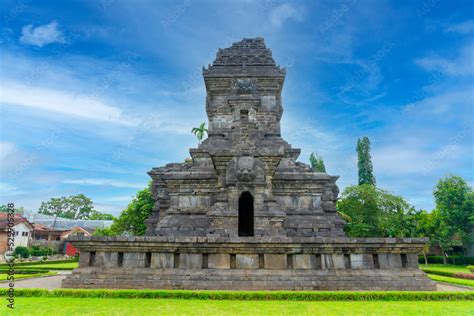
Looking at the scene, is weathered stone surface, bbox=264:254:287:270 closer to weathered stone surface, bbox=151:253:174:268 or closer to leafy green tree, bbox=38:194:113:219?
weathered stone surface, bbox=151:253:174:268

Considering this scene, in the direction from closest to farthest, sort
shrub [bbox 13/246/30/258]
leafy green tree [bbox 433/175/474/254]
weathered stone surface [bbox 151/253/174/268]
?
weathered stone surface [bbox 151/253/174/268], leafy green tree [bbox 433/175/474/254], shrub [bbox 13/246/30/258]

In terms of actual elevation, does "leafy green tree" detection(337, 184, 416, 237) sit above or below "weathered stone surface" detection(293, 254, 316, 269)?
above

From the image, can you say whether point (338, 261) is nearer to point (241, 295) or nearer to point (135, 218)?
point (241, 295)

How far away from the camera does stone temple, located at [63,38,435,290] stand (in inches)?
428

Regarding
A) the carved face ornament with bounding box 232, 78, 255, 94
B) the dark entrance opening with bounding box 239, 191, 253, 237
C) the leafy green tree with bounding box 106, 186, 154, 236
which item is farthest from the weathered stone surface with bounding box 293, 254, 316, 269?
the leafy green tree with bounding box 106, 186, 154, 236

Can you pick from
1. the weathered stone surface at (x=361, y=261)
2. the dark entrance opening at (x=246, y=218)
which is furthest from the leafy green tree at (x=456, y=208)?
the weathered stone surface at (x=361, y=261)

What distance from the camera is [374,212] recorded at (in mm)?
40562

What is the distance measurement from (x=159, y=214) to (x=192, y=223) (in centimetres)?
373

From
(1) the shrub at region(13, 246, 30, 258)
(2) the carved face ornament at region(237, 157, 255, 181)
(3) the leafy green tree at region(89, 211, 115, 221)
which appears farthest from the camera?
(3) the leafy green tree at region(89, 211, 115, 221)

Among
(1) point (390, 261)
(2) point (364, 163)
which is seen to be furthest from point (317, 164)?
(1) point (390, 261)

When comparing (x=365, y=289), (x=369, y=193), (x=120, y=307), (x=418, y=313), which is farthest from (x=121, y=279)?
(x=369, y=193)

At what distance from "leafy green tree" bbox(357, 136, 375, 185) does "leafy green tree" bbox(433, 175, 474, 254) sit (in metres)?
13.5

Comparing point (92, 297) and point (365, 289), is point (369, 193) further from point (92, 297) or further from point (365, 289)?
point (92, 297)

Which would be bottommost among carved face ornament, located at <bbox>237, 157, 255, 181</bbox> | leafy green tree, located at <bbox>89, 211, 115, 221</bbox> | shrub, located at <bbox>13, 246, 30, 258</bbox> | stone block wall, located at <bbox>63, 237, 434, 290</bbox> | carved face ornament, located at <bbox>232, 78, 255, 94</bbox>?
shrub, located at <bbox>13, 246, 30, 258</bbox>
